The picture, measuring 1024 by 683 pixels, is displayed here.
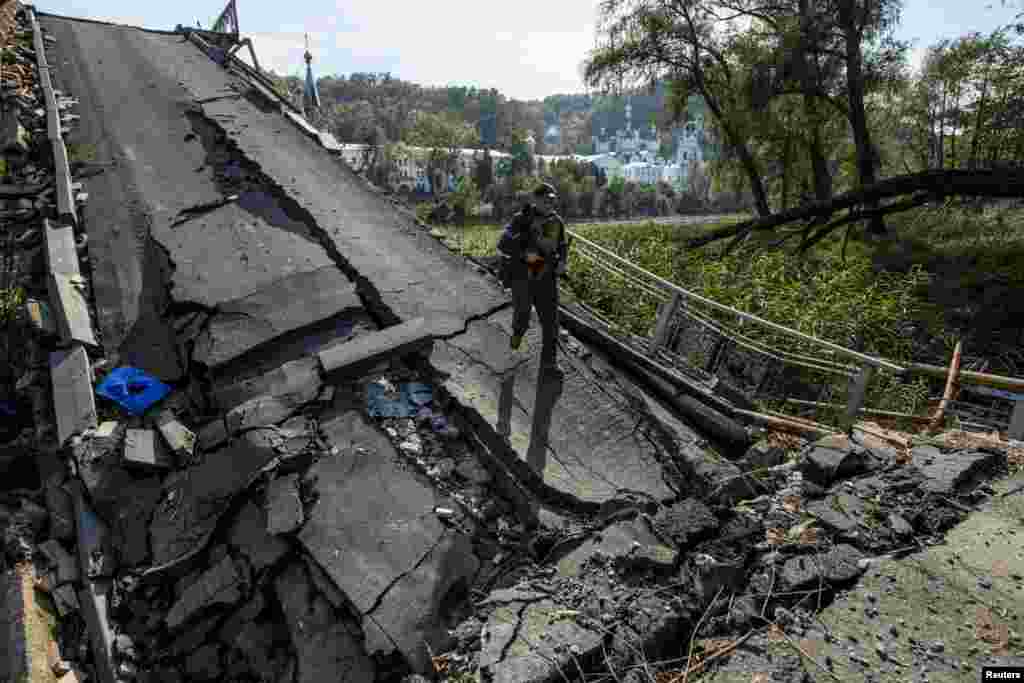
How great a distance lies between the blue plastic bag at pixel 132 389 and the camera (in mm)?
5875

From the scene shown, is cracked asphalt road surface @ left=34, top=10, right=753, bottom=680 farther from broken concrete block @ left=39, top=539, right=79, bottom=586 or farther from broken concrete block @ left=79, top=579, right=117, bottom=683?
A: broken concrete block @ left=39, top=539, right=79, bottom=586

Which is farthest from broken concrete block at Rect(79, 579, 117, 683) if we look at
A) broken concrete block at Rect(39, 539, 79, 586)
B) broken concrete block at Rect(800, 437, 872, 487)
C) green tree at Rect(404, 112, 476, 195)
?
green tree at Rect(404, 112, 476, 195)

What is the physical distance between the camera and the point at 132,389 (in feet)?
19.7

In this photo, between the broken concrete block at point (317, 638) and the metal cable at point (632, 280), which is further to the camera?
the metal cable at point (632, 280)

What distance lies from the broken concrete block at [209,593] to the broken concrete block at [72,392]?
2125mm

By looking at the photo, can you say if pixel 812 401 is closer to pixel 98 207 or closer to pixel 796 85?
pixel 98 207

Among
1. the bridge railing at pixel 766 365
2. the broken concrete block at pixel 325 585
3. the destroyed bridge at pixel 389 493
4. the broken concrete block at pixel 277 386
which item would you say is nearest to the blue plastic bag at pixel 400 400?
the destroyed bridge at pixel 389 493

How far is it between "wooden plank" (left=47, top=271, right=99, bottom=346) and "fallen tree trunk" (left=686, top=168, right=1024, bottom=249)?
1199 cm

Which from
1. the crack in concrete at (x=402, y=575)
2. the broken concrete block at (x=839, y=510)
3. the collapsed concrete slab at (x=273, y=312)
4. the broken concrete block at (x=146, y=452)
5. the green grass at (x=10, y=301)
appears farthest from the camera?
the green grass at (x=10, y=301)

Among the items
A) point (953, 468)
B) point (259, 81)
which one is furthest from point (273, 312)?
point (259, 81)

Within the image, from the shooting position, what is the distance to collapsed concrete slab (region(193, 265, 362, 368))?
620 centimetres

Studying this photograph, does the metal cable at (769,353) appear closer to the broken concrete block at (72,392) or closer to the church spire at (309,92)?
the broken concrete block at (72,392)

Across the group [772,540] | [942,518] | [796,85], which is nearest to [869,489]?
[942,518]

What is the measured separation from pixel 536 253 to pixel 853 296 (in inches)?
244
